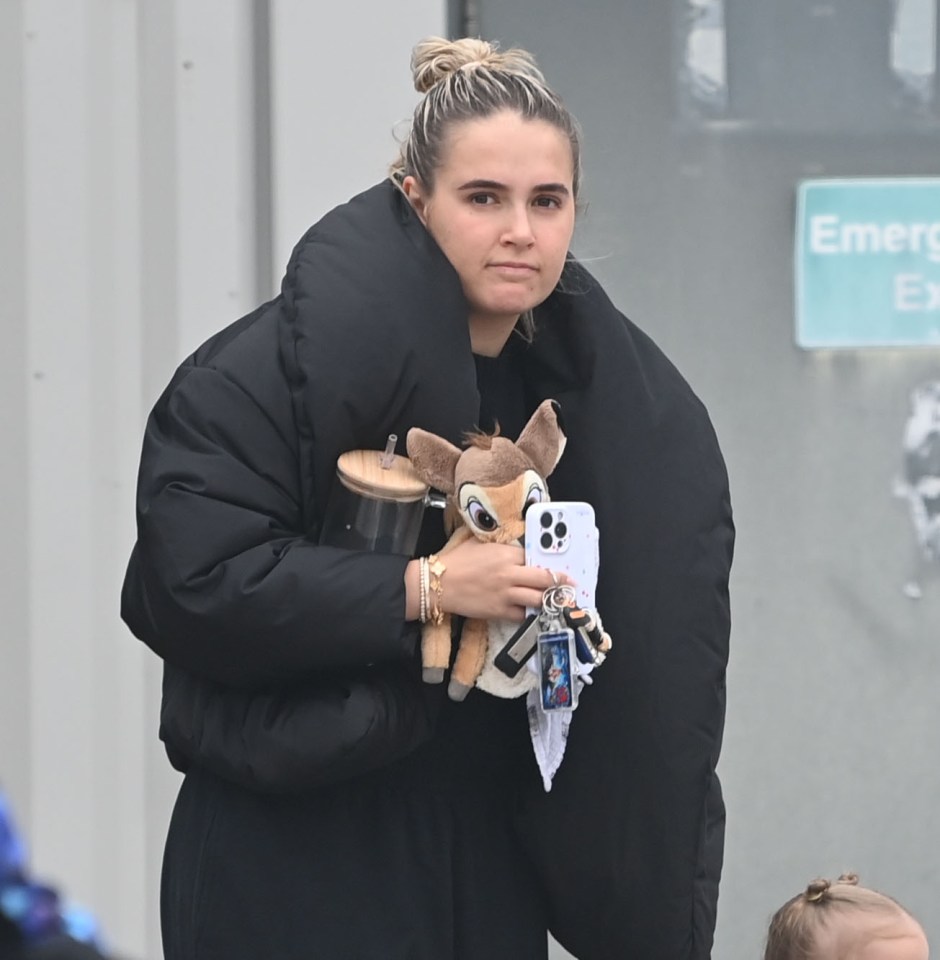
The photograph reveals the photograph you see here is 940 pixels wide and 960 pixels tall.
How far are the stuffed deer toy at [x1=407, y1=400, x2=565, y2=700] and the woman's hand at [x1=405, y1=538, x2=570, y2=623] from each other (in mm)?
23

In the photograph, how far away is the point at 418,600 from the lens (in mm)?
1718

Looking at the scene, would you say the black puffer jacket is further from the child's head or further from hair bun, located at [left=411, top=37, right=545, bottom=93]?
the child's head

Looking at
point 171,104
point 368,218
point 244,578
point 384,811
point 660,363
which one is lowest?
point 384,811

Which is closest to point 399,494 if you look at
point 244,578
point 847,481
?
point 244,578

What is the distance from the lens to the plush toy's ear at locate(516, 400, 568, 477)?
1783 mm

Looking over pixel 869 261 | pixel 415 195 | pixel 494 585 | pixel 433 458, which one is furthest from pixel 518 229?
pixel 869 261

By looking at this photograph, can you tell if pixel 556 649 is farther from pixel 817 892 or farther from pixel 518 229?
pixel 817 892

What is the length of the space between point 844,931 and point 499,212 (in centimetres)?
111

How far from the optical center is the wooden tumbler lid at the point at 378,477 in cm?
172

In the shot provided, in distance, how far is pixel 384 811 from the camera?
1820 mm

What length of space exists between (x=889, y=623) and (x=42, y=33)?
1927 millimetres

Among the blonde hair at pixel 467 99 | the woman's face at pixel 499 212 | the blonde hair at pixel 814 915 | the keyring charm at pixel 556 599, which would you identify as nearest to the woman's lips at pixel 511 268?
the woman's face at pixel 499 212

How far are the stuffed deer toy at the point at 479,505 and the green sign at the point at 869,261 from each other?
167cm

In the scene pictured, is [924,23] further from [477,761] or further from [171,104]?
[477,761]
